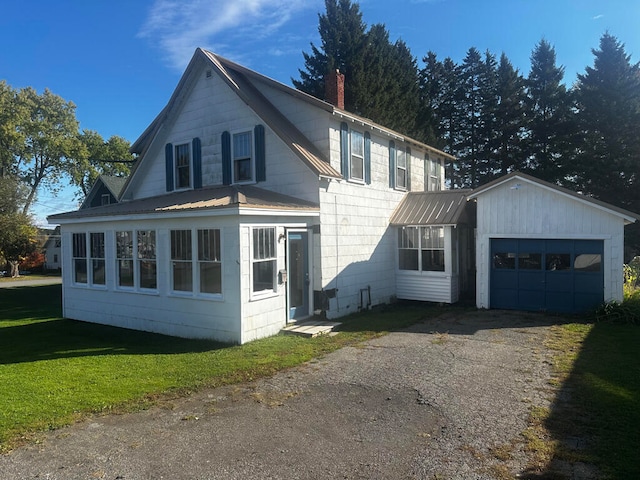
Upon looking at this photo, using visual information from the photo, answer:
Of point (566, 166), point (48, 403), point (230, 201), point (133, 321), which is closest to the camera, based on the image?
point (48, 403)

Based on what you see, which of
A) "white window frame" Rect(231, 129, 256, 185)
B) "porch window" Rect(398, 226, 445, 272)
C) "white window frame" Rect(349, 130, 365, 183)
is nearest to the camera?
"white window frame" Rect(231, 129, 256, 185)

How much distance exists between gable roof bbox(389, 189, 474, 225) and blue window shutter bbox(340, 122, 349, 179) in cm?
348

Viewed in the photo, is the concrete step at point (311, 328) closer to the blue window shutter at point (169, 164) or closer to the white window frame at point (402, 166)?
the white window frame at point (402, 166)

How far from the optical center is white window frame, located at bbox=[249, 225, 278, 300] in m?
10.4

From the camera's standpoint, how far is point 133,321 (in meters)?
12.3

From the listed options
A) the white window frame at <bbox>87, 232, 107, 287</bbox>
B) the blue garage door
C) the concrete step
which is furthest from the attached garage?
the white window frame at <bbox>87, 232, 107, 287</bbox>

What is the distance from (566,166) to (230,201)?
29144 millimetres

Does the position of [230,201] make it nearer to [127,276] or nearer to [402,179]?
[127,276]

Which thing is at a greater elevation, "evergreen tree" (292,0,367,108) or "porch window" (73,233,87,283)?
"evergreen tree" (292,0,367,108)

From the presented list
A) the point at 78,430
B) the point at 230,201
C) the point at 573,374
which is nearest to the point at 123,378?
the point at 78,430

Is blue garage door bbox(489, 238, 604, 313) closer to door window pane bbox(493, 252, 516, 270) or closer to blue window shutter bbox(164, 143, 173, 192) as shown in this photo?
door window pane bbox(493, 252, 516, 270)

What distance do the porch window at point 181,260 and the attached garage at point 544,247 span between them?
896 centimetres

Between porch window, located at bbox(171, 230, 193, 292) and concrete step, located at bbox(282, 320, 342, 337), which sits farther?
porch window, located at bbox(171, 230, 193, 292)

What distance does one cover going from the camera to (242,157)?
1379 cm
